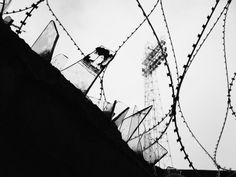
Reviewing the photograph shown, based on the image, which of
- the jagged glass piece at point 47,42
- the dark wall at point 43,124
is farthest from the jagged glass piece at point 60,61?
the dark wall at point 43,124

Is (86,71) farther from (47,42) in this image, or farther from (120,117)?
(120,117)

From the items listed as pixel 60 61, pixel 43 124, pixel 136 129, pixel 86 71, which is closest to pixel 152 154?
pixel 136 129

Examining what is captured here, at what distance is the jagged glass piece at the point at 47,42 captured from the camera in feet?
8.86

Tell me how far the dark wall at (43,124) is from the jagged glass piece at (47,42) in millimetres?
309

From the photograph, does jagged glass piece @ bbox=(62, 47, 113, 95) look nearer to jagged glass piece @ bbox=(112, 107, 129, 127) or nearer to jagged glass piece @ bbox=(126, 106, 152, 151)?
jagged glass piece @ bbox=(112, 107, 129, 127)

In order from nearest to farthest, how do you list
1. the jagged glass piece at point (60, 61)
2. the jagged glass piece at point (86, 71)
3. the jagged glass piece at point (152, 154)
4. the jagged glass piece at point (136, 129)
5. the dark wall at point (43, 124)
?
Answer: the dark wall at point (43, 124) → the jagged glass piece at point (86, 71) → the jagged glass piece at point (60, 61) → the jagged glass piece at point (136, 129) → the jagged glass piece at point (152, 154)

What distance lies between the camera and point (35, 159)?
2.28m

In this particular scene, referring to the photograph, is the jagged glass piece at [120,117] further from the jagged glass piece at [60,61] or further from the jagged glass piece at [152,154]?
the jagged glass piece at [60,61]

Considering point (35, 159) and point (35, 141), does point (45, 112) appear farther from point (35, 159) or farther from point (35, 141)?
point (35, 159)

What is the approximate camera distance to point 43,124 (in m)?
2.36

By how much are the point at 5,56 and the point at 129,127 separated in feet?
8.42

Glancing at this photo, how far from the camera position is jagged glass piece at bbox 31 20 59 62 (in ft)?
8.86

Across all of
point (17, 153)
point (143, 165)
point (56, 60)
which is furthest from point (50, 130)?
point (143, 165)

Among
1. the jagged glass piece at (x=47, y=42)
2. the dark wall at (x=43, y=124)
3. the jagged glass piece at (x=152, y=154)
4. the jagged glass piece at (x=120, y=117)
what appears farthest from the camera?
the jagged glass piece at (x=152, y=154)
